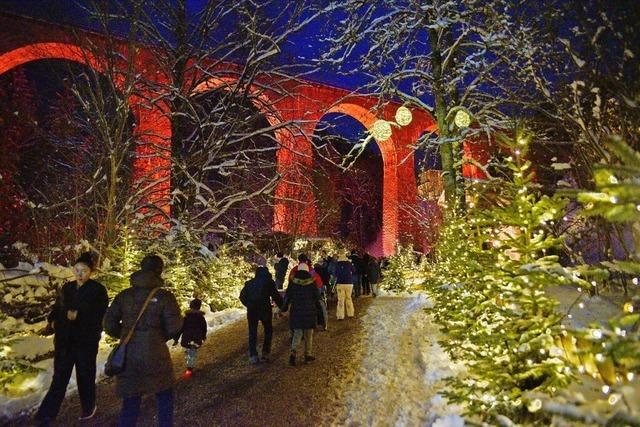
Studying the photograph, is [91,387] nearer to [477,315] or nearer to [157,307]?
[157,307]

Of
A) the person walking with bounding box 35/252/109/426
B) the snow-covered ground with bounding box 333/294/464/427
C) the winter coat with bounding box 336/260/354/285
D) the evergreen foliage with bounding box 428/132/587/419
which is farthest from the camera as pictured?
the winter coat with bounding box 336/260/354/285

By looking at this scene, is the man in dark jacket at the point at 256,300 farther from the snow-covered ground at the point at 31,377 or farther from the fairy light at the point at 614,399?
the fairy light at the point at 614,399

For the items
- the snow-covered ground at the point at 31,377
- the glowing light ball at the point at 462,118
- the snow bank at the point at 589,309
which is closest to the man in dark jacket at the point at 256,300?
the snow-covered ground at the point at 31,377

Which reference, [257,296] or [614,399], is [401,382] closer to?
[257,296]

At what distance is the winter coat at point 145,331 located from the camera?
14.3 feet

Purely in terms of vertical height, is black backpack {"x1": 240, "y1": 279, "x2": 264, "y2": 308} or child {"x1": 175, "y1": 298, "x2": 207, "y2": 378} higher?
black backpack {"x1": 240, "y1": 279, "x2": 264, "y2": 308}

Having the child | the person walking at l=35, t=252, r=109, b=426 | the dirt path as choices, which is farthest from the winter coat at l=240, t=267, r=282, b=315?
the person walking at l=35, t=252, r=109, b=426

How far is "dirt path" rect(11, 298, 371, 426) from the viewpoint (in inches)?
221

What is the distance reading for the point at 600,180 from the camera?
2701mm

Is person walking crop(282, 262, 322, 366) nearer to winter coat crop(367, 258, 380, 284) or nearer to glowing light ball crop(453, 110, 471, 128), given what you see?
glowing light ball crop(453, 110, 471, 128)

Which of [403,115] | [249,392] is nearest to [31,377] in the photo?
[249,392]

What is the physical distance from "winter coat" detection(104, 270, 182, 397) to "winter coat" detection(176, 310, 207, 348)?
3338 millimetres

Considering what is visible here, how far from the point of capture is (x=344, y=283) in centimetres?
1375

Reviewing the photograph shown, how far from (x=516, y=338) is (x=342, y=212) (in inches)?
2018
